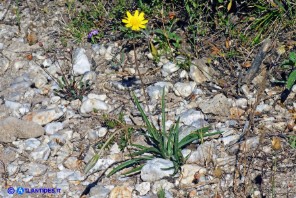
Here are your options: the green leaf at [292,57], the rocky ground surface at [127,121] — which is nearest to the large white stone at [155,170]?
the rocky ground surface at [127,121]

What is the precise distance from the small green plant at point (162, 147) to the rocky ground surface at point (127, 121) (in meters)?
0.05

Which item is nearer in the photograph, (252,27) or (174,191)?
(174,191)

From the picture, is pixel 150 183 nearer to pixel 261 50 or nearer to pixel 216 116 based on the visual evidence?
pixel 216 116

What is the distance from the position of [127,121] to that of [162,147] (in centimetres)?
55

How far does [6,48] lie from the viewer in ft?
16.1

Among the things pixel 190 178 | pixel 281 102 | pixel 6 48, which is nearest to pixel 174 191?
pixel 190 178

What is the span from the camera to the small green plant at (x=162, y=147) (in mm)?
3498

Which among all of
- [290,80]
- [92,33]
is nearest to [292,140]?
[290,80]

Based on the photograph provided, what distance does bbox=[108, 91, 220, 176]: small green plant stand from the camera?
11.5ft

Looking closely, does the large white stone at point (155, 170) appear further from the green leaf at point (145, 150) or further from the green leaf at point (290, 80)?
the green leaf at point (290, 80)

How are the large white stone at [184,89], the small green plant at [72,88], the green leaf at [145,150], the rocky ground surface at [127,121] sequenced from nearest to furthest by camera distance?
the rocky ground surface at [127,121]
the green leaf at [145,150]
the large white stone at [184,89]
the small green plant at [72,88]

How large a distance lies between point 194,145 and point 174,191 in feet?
1.32

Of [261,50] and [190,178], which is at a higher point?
[261,50]

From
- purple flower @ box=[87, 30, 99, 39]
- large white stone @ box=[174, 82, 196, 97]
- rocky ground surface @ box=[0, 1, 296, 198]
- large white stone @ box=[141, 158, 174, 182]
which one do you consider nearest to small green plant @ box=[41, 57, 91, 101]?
rocky ground surface @ box=[0, 1, 296, 198]
